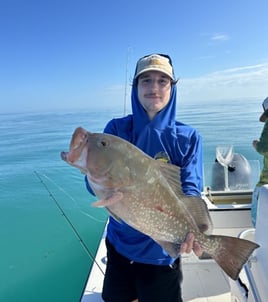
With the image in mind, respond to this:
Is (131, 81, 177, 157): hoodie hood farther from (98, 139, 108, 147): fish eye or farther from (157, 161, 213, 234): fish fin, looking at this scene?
(98, 139, 108, 147): fish eye

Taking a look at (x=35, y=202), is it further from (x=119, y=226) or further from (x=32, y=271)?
(x=119, y=226)

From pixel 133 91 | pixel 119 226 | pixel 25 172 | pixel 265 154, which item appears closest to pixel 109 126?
pixel 133 91

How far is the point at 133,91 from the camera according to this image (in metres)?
1.95

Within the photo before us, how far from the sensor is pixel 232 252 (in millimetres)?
1322

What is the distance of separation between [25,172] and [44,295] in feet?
22.8

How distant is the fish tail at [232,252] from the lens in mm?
1309

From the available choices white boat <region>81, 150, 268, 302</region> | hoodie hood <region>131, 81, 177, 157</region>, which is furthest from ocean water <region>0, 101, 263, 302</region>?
hoodie hood <region>131, 81, 177, 157</region>

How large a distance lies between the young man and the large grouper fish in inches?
15.1

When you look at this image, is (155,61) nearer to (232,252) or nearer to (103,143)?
(103,143)

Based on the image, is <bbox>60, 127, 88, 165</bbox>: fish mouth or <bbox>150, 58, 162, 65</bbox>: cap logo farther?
<bbox>150, 58, 162, 65</bbox>: cap logo

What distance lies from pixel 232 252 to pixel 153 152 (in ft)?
2.47

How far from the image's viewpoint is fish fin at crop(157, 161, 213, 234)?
1.33 meters

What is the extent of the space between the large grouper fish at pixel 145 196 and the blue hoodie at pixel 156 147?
15.5 inches

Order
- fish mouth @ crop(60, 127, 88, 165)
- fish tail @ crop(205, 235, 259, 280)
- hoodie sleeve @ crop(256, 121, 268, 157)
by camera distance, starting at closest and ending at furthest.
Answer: fish mouth @ crop(60, 127, 88, 165) < fish tail @ crop(205, 235, 259, 280) < hoodie sleeve @ crop(256, 121, 268, 157)
